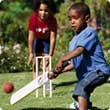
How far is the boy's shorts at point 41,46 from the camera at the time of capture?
375 inches

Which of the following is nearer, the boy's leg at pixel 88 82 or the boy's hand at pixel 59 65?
the boy's hand at pixel 59 65

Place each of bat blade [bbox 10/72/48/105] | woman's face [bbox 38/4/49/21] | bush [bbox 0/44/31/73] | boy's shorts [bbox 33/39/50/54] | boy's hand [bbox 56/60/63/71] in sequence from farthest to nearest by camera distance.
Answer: bush [bbox 0/44/31/73], boy's shorts [bbox 33/39/50/54], woman's face [bbox 38/4/49/21], bat blade [bbox 10/72/48/105], boy's hand [bbox 56/60/63/71]

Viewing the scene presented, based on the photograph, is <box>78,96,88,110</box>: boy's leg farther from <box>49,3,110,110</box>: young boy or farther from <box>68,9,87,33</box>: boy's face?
<box>68,9,87,33</box>: boy's face

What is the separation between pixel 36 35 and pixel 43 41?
0.17m

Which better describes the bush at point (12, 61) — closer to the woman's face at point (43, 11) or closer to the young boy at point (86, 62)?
the woman's face at point (43, 11)

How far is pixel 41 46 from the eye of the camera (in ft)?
31.3

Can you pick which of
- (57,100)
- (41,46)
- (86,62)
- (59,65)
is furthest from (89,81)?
(41,46)

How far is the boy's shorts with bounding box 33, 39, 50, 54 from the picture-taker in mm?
9516

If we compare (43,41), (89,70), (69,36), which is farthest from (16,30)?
(89,70)

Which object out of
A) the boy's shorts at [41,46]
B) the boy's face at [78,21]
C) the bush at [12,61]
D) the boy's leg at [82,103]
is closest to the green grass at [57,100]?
the boy's shorts at [41,46]

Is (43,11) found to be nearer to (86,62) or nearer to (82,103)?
(86,62)

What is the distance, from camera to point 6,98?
8.68 meters

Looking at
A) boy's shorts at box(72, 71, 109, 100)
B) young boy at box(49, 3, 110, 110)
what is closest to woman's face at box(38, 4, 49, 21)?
young boy at box(49, 3, 110, 110)

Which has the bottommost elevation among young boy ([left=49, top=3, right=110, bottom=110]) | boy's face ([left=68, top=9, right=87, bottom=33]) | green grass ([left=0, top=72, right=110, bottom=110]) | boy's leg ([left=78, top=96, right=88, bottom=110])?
green grass ([left=0, top=72, right=110, bottom=110])
